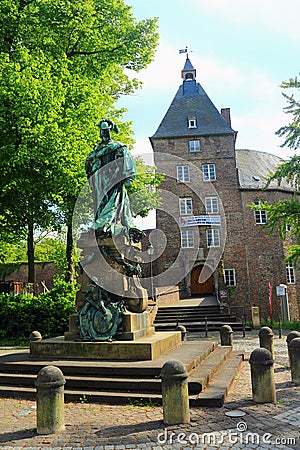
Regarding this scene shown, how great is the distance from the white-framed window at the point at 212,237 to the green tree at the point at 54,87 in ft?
52.3

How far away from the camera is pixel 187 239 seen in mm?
32188

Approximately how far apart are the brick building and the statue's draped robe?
20273 mm

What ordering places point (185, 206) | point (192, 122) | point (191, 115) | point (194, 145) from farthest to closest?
point (191, 115) < point (192, 122) < point (194, 145) < point (185, 206)

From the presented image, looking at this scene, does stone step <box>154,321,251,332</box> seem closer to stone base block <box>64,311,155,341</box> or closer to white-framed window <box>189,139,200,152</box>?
stone base block <box>64,311,155,341</box>

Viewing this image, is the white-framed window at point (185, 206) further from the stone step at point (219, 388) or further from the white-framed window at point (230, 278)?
the stone step at point (219, 388)

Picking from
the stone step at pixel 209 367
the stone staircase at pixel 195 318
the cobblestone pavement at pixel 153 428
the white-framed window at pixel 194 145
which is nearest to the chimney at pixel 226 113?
the white-framed window at pixel 194 145

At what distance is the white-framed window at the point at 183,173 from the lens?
33.3m

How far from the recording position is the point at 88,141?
50.0 feet

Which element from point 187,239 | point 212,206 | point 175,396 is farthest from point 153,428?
point 212,206

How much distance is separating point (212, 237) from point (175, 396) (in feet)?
89.1

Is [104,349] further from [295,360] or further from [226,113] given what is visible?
[226,113]

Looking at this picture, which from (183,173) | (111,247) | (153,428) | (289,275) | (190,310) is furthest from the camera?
(183,173)

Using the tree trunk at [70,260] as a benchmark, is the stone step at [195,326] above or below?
below

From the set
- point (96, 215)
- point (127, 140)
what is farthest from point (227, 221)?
point (96, 215)
